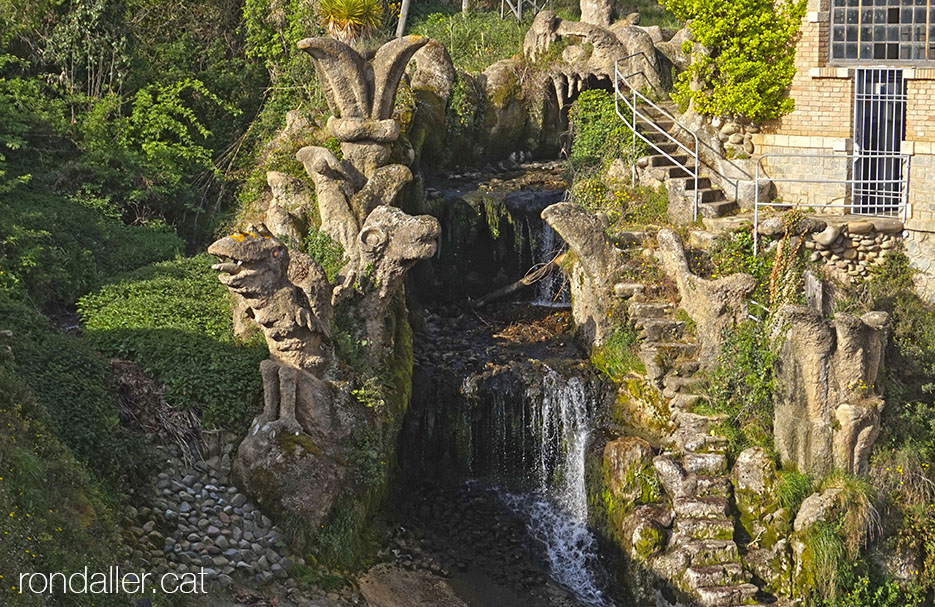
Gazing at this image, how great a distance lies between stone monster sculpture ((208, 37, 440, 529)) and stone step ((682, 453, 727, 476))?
4.14 m

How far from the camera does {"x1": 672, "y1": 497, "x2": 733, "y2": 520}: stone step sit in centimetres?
1628

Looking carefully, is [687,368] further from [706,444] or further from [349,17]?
[349,17]

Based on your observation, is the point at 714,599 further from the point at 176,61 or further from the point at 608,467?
the point at 176,61

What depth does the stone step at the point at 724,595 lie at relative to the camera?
15.5 m

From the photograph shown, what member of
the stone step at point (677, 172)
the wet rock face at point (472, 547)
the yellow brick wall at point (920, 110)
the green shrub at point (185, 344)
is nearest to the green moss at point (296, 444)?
the green shrub at point (185, 344)

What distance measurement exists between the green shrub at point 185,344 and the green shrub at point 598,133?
23.9 ft

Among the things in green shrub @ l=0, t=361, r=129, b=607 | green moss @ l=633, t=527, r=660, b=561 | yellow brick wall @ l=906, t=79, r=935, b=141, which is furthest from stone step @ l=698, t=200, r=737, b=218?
green shrub @ l=0, t=361, r=129, b=607

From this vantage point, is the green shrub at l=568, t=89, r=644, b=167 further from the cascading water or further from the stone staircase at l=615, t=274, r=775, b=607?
the stone staircase at l=615, t=274, r=775, b=607

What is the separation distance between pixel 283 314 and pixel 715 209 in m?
8.00

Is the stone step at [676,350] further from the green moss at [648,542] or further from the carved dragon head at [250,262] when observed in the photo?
the carved dragon head at [250,262]

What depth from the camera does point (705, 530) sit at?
16.2 m

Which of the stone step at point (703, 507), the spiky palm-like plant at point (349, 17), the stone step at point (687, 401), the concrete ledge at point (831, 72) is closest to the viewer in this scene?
the stone step at point (703, 507)

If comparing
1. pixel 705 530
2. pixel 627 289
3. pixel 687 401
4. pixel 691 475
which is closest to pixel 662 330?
pixel 627 289

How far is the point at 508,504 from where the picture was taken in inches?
713
